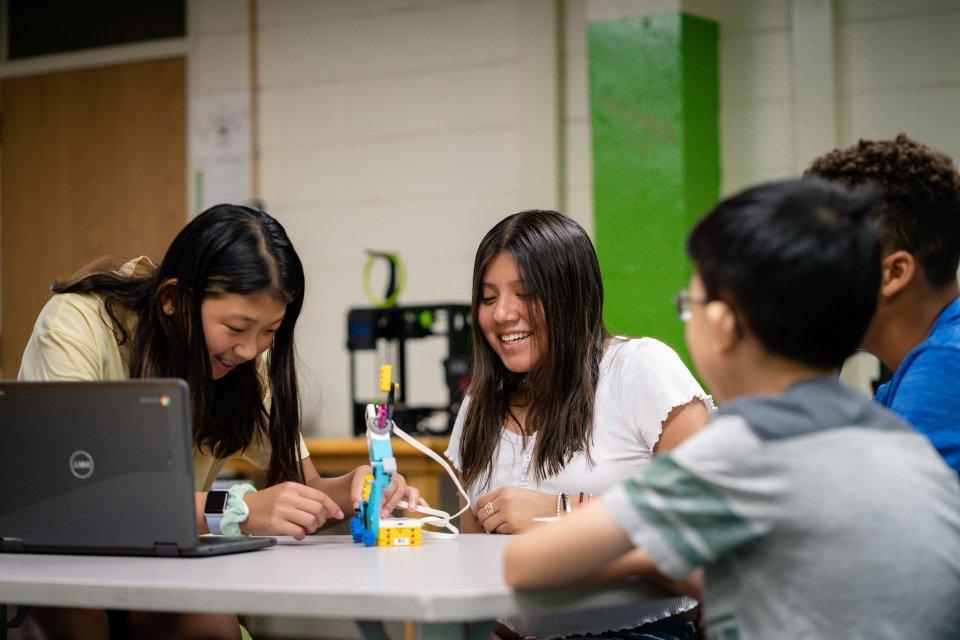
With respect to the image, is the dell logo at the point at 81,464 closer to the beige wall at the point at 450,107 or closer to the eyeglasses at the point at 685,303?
the eyeglasses at the point at 685,303

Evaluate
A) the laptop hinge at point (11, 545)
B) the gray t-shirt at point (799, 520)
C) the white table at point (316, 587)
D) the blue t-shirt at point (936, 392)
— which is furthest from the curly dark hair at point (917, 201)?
the laptop hinge at point (11, 545)

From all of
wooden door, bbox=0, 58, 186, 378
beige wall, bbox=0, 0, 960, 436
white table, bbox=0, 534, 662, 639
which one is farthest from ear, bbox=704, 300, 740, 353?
wooden door, bbox=0, 58, 186, 378

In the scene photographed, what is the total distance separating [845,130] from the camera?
13.4 ft

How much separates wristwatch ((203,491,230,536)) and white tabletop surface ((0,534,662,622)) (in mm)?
220

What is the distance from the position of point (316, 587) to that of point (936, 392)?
822 mm

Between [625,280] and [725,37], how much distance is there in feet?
3.22

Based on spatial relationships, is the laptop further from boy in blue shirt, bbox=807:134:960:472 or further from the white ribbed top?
boy in blue shirt, bbox=807:134:960:472

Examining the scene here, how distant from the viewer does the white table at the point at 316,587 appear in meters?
1.20

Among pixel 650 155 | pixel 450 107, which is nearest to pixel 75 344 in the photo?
pixel 650 155

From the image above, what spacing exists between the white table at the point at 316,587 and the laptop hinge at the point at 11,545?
0.03 metres

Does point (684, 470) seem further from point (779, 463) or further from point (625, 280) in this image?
point (625, 280)

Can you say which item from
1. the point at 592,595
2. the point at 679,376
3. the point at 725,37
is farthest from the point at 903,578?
the point at 725,37

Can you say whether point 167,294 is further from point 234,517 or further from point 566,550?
point 566,550

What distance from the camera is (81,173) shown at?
17.7ft
